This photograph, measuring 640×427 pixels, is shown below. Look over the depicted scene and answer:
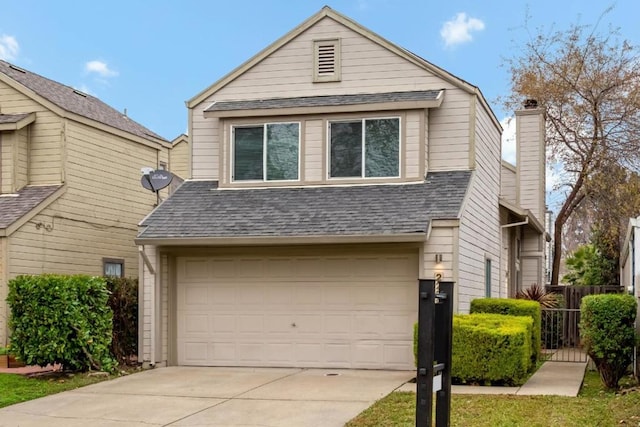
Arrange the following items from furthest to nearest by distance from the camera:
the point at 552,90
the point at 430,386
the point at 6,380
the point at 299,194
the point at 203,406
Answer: the point at 552,90, the point at 299,194, the point at 6,380, the point at 203,406, the point at 430,386

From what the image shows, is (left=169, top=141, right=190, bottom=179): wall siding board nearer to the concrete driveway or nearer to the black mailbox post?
the concrete driveway

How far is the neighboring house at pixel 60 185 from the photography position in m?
17.0

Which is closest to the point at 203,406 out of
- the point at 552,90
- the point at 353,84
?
the point at 353,84

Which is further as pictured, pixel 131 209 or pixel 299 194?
pixel 131 209

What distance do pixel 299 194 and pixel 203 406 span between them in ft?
19.2

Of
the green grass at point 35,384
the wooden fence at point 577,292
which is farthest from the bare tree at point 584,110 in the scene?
the green grass at point 35,384

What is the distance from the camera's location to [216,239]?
45.9ft

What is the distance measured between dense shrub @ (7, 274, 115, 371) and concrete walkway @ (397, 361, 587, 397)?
528 centimetres

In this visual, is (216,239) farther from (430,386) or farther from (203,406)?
(430,386)

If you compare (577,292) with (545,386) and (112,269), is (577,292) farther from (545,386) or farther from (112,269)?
(112,269)

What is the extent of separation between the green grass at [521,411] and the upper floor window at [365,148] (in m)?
5.51

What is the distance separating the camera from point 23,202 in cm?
1728

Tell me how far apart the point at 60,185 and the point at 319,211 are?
6.81 meters

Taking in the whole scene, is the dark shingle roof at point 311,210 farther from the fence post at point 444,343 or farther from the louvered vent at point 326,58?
the fence post at point 444,343
